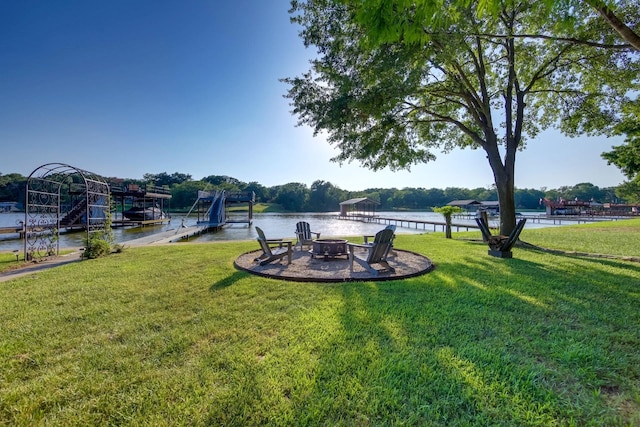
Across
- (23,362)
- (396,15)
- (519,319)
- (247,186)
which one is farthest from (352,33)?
(247,186)

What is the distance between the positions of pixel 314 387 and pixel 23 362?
8.18 ft

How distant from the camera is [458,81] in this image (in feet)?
29.2

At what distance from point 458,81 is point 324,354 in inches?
394

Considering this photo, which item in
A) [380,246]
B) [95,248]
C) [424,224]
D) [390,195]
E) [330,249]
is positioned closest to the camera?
[380,246]

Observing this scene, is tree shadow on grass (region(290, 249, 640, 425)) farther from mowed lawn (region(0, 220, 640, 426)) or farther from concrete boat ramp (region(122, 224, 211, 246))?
concrete boat ramp (region(122, 224, 211, 246))

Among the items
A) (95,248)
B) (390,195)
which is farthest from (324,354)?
(390,195)

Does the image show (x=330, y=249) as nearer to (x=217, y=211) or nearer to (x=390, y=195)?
(x=217, y=211)

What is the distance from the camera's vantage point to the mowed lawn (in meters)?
1.60

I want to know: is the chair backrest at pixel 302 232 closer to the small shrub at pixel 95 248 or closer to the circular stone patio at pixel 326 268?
the circular stone patio at pixel 326 268

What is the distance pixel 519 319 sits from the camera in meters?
2.86

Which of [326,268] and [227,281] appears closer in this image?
[227,281]

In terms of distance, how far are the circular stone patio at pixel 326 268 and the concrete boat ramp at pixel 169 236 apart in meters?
7.43

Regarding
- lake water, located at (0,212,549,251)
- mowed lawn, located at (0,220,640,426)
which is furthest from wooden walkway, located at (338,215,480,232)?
mowed lawn, located at (0,220,640,426)

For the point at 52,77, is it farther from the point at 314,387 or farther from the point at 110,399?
the point at 314,387
